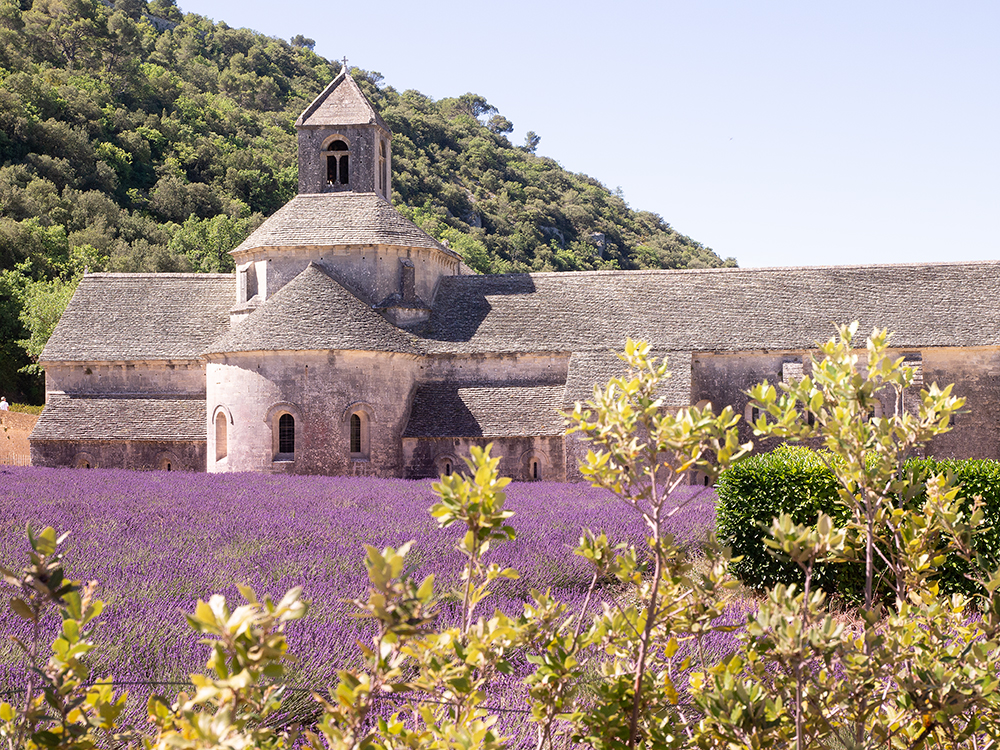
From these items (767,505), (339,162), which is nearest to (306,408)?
(339,162)

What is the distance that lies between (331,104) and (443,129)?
287 ft

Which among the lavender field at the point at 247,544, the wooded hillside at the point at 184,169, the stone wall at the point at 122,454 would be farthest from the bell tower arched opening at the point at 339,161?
the wooded hillside at the point at 184,169

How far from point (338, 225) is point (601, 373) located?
36.4ft

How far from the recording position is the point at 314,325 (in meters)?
27.3

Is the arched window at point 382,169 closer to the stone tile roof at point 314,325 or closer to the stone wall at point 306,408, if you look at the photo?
the stone tile roof at point 314,325

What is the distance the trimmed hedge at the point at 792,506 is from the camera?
11234mm

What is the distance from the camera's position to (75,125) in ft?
252

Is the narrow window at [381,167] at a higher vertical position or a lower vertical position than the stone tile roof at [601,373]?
higher

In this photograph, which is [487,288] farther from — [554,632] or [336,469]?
[554,632]

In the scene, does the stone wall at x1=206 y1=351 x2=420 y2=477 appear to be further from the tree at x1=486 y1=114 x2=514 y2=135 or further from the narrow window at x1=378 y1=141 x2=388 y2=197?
the tree at x1=486 y1=114 x2=514 y2=135

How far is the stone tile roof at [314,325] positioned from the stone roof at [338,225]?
1963 millimetres

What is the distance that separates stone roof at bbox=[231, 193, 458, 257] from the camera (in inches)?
1212

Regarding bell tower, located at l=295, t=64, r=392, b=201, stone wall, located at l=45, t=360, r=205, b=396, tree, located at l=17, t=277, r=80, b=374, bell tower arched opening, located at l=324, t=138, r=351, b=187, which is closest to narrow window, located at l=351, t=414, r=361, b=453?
stone wall, located at l=45, t=360, r=205, b=396

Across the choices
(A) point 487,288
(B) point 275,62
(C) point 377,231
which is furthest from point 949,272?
(B) point 275,62
